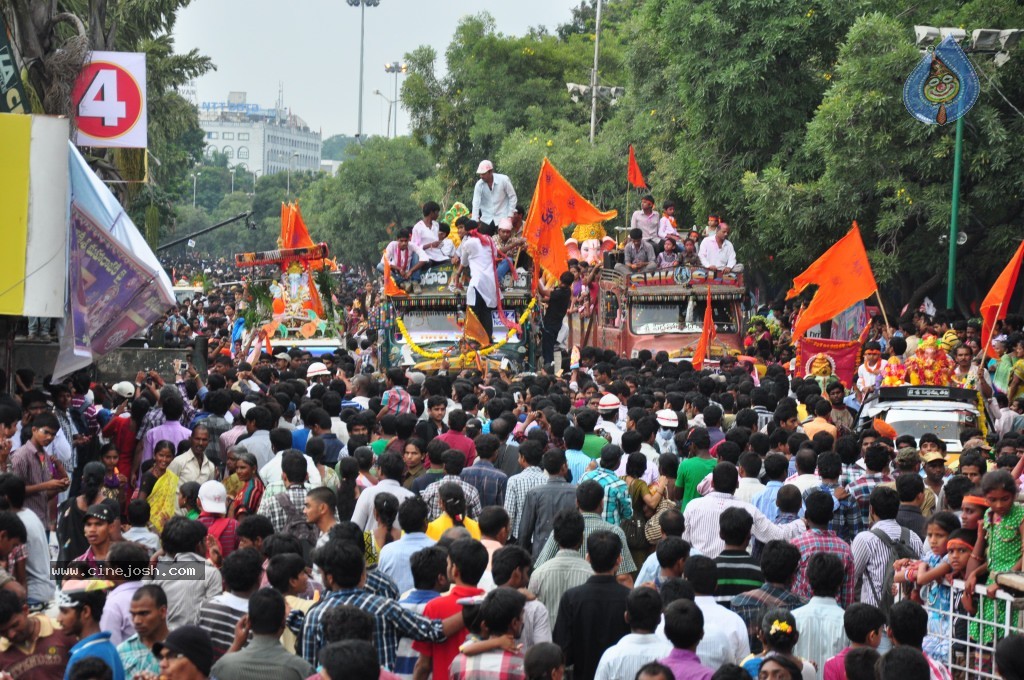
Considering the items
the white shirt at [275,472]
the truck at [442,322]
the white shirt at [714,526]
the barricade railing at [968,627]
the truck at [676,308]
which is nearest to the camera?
the barricade railing at [968,627]

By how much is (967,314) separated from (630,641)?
26.9m

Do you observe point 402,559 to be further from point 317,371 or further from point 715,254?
point 715,254

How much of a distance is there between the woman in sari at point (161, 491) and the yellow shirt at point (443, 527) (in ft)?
6.46

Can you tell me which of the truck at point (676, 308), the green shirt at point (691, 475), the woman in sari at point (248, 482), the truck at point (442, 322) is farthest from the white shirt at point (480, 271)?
the woman in sari at point (248, 482)

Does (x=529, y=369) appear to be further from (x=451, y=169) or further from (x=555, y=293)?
(x=451, y=169)

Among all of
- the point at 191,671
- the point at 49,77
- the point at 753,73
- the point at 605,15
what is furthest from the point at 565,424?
the point at 605,15

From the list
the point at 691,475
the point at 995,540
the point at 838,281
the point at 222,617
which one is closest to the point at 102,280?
the point at 691,475

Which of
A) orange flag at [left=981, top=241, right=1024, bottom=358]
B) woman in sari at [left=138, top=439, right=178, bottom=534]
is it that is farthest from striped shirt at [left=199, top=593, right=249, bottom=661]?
orange flag at [left=981, top=241, right=1024, bottom=358]

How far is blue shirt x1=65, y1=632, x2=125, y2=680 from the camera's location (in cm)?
656

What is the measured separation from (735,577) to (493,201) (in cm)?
1598

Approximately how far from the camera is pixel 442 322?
21625 millimetres

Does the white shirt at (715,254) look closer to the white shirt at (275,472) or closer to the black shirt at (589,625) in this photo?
the white shirt at (275,472)

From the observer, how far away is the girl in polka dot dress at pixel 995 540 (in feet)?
26.2

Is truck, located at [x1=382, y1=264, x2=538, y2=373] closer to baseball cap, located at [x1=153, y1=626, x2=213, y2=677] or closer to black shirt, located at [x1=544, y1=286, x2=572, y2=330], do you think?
black shirt, located at [x1=544, y1=286, x2=572, y2=330]
